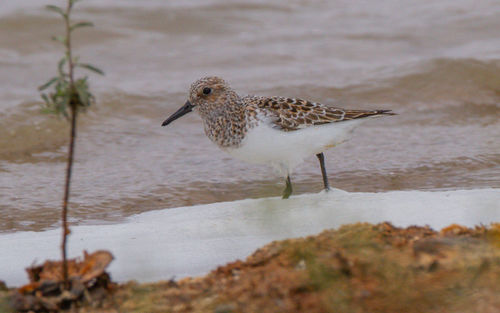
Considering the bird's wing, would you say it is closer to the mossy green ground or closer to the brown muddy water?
the brown muddy water

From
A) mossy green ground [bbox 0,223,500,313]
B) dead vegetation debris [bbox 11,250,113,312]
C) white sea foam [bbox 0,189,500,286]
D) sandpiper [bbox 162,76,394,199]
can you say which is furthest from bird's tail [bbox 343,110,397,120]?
dead vegetation debris [bbox 11,250,113,312]

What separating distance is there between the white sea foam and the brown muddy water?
1065mm

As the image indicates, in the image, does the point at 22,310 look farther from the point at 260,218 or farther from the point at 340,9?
the point at 340,9

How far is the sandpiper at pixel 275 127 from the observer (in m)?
5.24

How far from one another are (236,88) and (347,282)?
7048 mm

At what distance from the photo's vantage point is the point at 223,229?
4660 mm

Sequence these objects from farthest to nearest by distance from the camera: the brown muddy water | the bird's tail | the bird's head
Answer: the brown muddy water, the bird's head, the bird's tail

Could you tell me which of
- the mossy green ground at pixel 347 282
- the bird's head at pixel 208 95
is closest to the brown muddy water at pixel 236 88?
the bird's head at pixel 208 95

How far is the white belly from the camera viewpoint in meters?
5.22

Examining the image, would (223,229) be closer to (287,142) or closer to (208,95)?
(287,142)

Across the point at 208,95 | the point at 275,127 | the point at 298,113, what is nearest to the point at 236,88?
the point at 208,95

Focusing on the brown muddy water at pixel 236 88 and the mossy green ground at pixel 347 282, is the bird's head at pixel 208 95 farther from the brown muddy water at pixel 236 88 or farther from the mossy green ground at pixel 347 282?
the mossy green ground at pixel 347 282

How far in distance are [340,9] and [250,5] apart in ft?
5.05

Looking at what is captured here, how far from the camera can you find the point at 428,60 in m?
10.3
